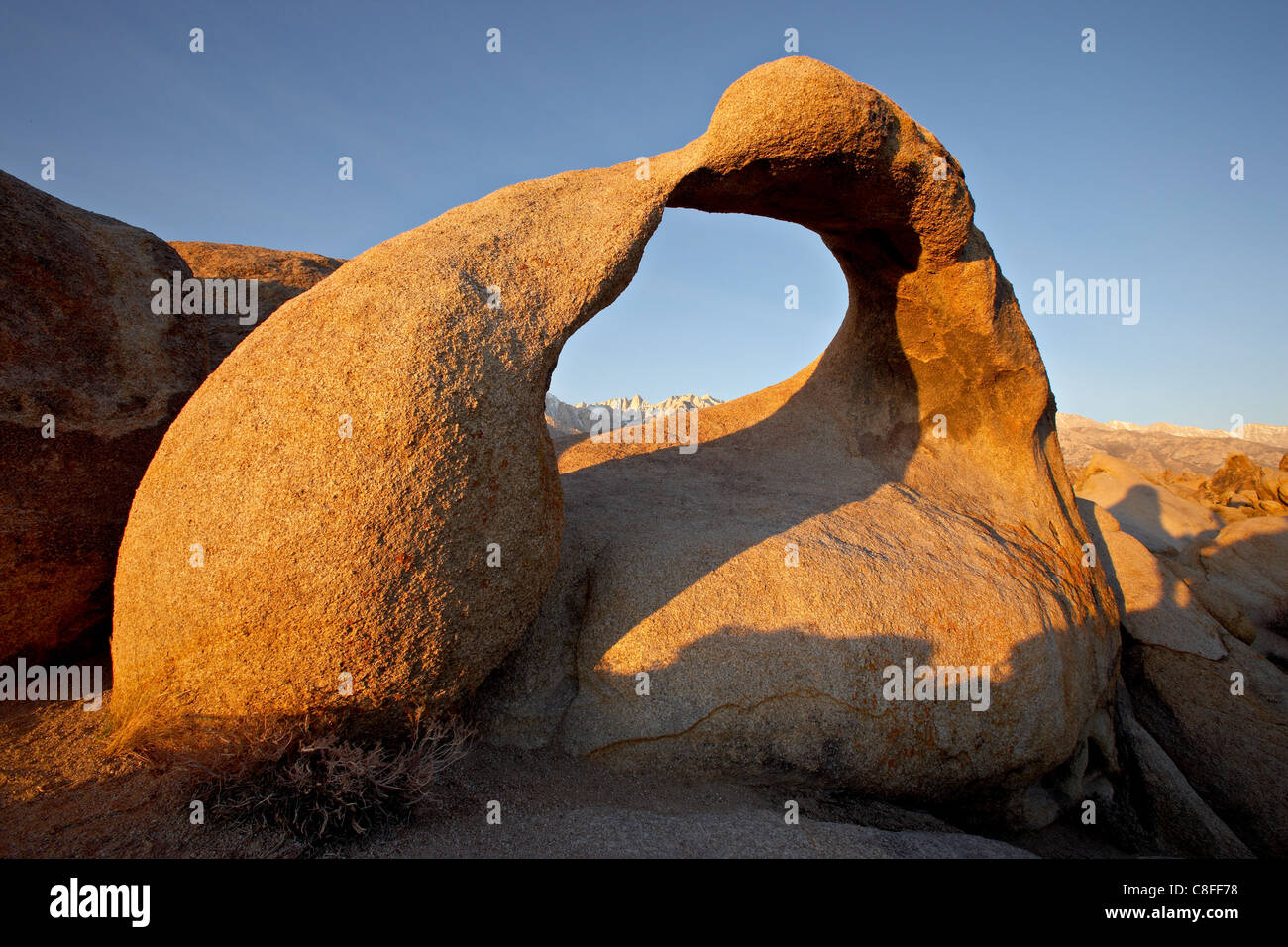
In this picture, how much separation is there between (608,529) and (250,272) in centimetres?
336

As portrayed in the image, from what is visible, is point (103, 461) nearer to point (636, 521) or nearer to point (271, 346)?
point (271, 346)

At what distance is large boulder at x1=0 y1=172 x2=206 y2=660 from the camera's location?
3170mm

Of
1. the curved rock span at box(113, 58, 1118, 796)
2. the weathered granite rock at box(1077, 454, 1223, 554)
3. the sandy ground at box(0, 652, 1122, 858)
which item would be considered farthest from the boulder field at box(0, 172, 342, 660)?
the weathered granite rock at box(1077, 454, 1223, 554)

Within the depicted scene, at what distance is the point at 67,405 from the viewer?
10.8 ft

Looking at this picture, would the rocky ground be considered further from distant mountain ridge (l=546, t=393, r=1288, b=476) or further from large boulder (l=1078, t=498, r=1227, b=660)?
distant mountain ridge (l=546, t=393, r=1288, b=476)

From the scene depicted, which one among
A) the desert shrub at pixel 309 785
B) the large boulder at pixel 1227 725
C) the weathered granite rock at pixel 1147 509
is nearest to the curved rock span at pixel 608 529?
the desert shrub at pixel 309 785

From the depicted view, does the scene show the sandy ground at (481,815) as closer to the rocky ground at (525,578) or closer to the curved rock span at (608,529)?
the rocky ground at (525,578)

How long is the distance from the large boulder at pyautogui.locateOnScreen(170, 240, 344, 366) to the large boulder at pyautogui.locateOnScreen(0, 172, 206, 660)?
864 millimetres

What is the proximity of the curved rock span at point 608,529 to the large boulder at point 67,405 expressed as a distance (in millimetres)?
721

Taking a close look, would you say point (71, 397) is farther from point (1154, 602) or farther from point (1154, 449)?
point (1154, 449)

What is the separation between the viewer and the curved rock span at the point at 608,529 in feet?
8.84

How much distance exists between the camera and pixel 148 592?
2.78 m
